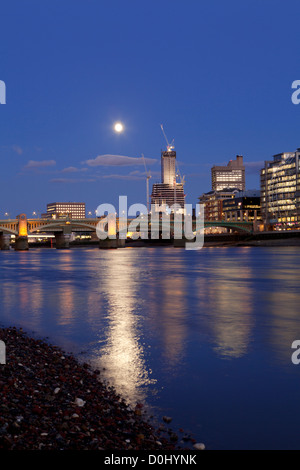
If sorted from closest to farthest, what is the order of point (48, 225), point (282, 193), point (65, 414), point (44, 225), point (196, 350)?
point (65, 414)
point (196, 350)
point (48, 225)
point (44, 225)
point (282, 193)

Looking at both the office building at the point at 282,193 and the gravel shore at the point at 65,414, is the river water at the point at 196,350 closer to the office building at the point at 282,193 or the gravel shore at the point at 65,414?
the gravel shore at the point at 65,414

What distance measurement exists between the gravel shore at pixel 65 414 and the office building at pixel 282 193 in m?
158

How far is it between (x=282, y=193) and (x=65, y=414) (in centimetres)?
17459

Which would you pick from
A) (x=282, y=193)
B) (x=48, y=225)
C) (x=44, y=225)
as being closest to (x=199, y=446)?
(x=48, y=225)

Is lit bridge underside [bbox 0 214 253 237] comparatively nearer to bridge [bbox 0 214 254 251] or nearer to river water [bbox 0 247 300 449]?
bridge [bbox 0 214 254 251]

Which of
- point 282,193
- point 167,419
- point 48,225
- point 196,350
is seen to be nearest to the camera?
point 167,419

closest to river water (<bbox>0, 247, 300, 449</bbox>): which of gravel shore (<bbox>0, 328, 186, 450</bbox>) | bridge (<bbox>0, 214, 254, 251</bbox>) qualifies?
gravel shore (<bbox>0, 328, 186, 450</bbox>)

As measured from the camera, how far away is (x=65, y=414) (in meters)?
6.46

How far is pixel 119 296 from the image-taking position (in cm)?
2534

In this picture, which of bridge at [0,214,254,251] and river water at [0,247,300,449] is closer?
river water at [0,247,300,449]

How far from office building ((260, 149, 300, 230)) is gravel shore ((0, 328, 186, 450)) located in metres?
158

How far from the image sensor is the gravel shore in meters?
5.63

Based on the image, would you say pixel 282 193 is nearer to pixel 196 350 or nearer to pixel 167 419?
pixel 196 350
